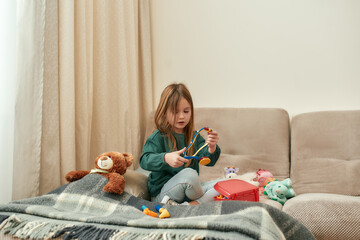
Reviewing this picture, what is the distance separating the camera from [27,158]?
1.61m

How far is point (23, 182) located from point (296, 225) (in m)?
1.24

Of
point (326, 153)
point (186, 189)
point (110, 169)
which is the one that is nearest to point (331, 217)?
point (186, 189)

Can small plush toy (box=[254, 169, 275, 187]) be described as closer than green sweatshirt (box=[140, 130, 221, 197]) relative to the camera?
No

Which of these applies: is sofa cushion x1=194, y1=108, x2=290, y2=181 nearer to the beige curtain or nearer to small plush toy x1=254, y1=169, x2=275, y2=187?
small plush toy x1=254, y1=169, x2=275, y2=187

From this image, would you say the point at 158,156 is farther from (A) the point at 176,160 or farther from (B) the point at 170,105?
(B) the point at 170,105

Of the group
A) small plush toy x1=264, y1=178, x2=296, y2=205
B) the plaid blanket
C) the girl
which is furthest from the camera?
small plush toy x1=264, y1=178, x2=296, y2=205

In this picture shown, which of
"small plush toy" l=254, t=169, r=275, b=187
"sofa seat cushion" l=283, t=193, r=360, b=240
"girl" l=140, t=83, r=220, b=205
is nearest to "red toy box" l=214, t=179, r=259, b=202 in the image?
"girl" l=140, t=83, r=220, b=205

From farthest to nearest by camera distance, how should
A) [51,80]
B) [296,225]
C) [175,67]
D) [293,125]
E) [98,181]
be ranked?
1. [175,67]
2. [293,125]
3. [51,80]
4. [98,181]
5. [296,225]

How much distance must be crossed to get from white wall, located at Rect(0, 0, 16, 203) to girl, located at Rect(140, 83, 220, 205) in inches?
25.3

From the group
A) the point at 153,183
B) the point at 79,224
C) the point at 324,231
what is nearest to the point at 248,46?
the point at 153,183

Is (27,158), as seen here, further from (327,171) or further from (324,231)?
(327,171)

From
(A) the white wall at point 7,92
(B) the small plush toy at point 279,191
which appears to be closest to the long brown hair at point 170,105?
(B) the small plush toy at point 279,191

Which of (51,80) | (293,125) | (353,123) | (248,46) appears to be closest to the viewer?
(51,80)

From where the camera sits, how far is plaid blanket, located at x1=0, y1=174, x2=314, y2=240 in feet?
3.10
